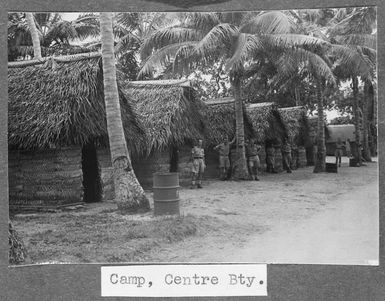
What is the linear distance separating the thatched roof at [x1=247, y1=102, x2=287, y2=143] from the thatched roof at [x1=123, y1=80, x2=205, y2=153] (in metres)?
0.30

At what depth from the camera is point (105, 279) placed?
2293 millimetres

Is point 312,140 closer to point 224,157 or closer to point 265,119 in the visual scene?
point 265,119

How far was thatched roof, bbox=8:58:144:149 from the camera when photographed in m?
2.31

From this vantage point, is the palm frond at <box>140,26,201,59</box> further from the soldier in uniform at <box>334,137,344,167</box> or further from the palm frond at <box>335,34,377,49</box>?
the soldier in uniform at <box>334,137,344,167</box>

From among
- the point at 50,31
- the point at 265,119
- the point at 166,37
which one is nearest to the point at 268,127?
the point at 265,119

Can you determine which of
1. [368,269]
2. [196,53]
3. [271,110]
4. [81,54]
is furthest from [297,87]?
[81,54]

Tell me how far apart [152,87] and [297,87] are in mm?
825

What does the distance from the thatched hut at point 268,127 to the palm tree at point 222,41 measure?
20cm

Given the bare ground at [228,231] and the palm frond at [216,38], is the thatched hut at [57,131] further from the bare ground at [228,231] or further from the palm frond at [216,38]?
the palm frond at [216,38]

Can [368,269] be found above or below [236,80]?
below

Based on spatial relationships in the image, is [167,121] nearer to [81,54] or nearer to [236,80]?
[236,80]

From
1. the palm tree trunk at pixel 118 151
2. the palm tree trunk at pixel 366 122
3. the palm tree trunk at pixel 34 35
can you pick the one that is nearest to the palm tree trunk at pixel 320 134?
the palm tree trunk at pixel 366 122

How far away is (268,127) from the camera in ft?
8.08
